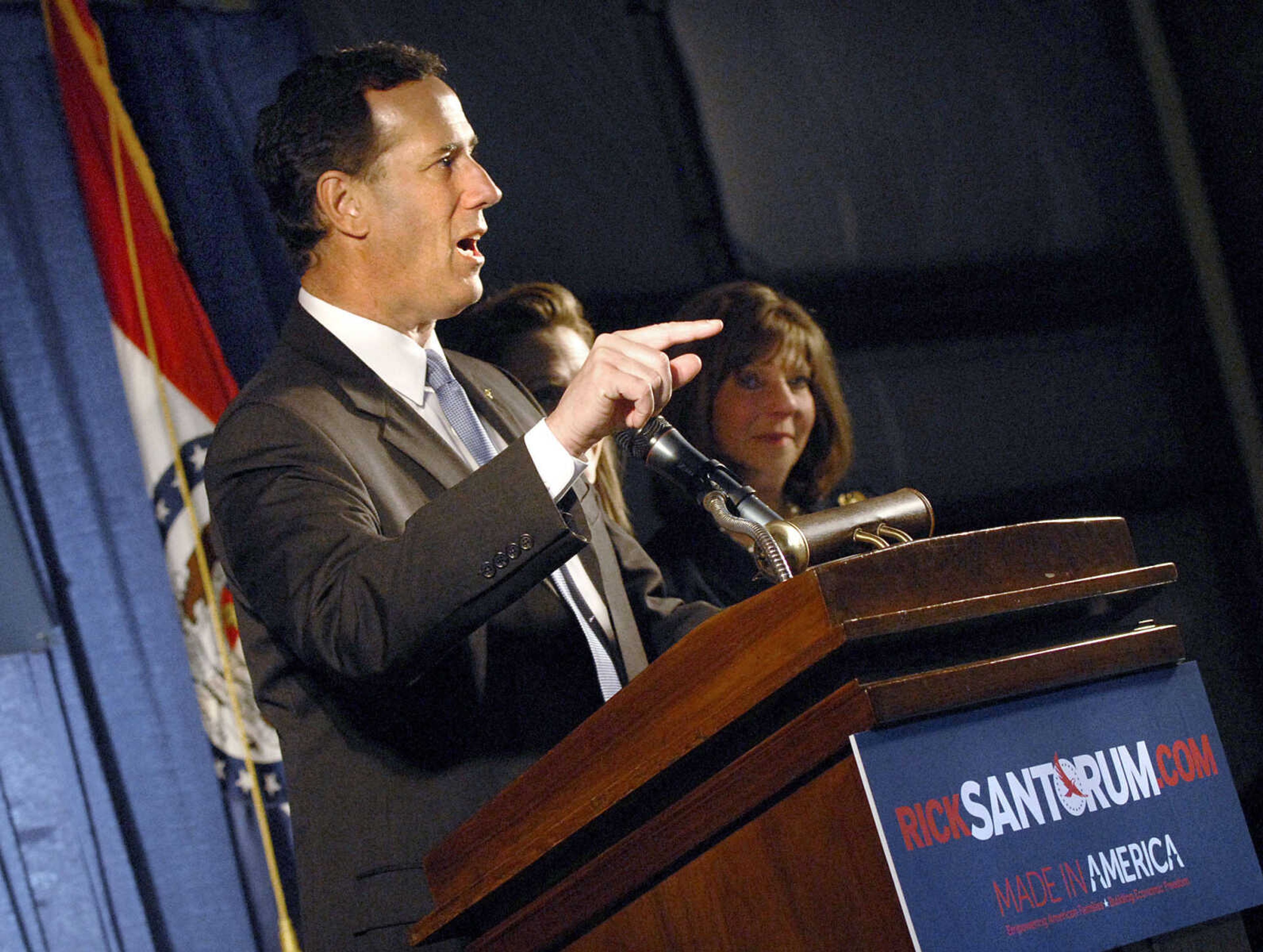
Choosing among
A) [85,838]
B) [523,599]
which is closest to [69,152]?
[85,838]

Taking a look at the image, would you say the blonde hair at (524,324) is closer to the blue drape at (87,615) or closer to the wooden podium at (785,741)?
the blue drape at (87,615)

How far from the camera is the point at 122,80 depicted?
190 centimetres

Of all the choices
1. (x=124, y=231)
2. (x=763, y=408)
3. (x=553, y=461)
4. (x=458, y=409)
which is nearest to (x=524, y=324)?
(x=763, y=408)

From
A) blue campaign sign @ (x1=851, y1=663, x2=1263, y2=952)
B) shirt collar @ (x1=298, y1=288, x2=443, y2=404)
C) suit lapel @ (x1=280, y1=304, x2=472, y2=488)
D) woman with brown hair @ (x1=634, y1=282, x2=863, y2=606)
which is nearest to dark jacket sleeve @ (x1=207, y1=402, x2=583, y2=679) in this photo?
suit lapel @ (x1=280, y1=304, x2=472, y2=488)

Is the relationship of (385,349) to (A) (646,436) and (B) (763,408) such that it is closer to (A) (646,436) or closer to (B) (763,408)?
(A) (646,436)

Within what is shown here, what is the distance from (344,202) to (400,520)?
428mm

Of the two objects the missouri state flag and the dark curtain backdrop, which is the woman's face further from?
the missouri state flag

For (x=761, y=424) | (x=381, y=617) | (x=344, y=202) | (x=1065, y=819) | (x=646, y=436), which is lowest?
(x=1065, y=819)

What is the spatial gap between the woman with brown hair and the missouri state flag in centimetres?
73

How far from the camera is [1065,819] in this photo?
74cm

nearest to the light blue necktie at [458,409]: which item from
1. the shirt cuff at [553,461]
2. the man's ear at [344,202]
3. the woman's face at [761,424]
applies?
the man's ear at [344,202]

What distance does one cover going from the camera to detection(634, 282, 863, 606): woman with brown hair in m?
2.25

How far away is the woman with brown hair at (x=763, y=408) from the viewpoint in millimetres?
2246

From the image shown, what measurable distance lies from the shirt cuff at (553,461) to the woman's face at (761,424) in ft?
4.27
